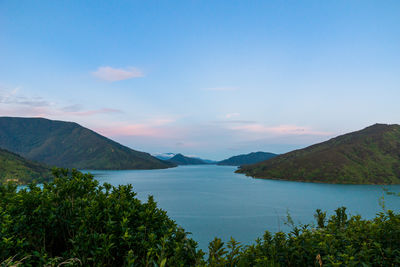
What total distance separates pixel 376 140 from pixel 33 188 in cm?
25170

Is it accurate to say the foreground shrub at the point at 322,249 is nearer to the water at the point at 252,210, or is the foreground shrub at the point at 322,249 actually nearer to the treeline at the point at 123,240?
the treeline at the point at 123,240

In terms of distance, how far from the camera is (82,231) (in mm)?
4625

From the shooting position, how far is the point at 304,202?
9531 cm

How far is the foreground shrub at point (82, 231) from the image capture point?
424 cm

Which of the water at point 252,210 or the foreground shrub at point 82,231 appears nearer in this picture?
the foreground shrub at point 82,231

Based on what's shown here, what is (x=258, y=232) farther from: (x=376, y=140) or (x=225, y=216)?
(x=376, y=140)

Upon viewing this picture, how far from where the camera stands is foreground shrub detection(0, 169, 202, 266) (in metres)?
4.24

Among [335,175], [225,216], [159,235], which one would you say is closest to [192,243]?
[159,235]

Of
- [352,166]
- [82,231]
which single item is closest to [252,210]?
[82,231]

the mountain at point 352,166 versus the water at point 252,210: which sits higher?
the mountain at point 352,166

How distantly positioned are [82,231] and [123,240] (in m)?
0.88

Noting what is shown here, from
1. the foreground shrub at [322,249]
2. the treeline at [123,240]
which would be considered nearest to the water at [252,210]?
the foreground shrub at [322,249]

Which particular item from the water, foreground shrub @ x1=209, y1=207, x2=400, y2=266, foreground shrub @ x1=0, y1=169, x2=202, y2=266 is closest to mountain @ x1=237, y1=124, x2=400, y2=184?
the water

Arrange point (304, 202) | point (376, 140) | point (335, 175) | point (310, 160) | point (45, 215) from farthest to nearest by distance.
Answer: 1. point (376, 140)
2. point (310, 160)
3. point (335, 175)
4. point (304, 202)
5. point (45, 215)
